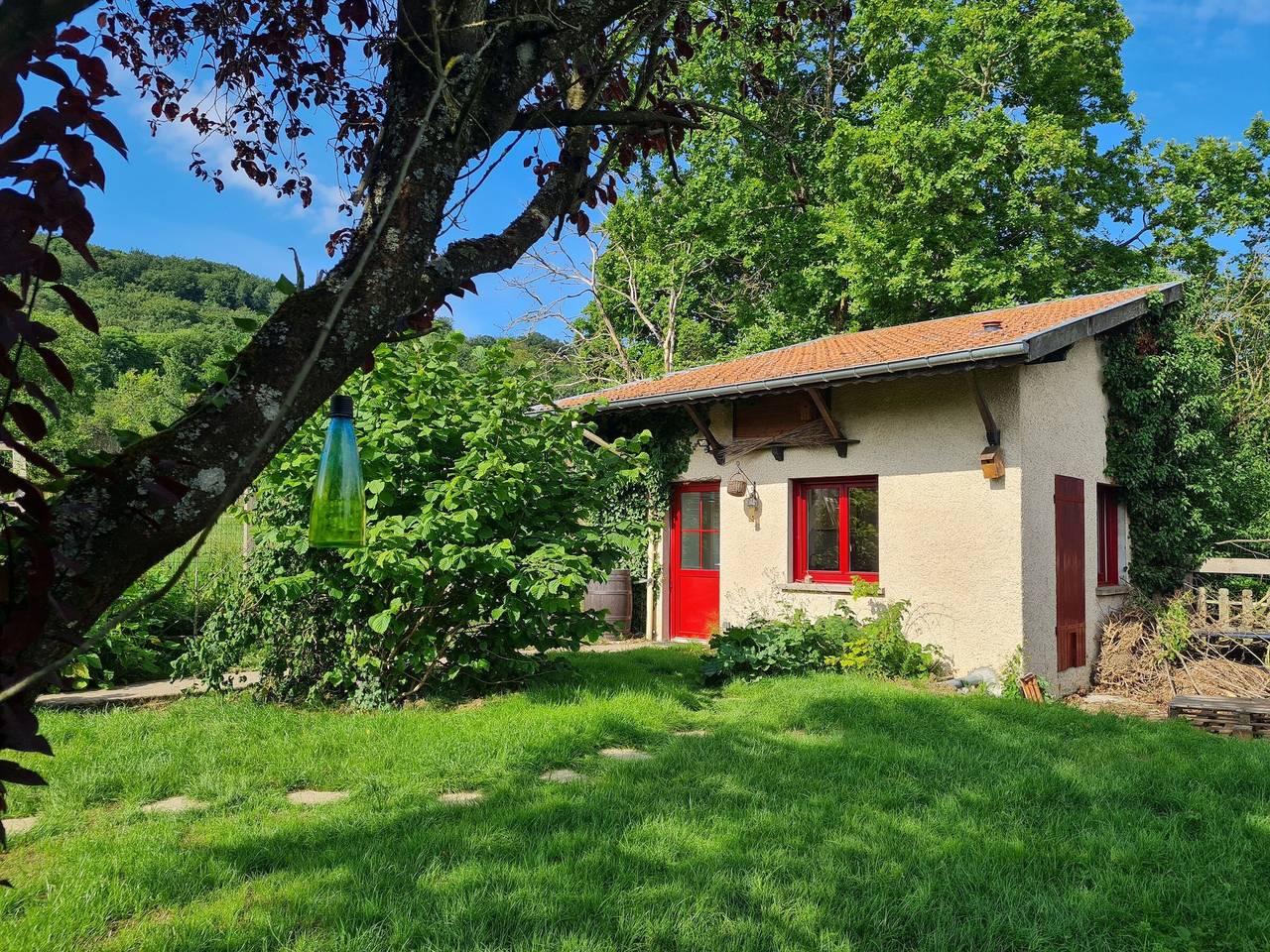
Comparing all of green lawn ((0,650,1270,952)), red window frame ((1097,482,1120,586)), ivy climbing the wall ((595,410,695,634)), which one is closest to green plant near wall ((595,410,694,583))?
ivy climbing the wall ((595,410,695,634))

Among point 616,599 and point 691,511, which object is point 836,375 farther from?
point 616,599

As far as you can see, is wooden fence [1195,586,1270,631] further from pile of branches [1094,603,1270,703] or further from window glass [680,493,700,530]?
window glass [680,493,700,530]

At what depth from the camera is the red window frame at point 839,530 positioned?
927 cm

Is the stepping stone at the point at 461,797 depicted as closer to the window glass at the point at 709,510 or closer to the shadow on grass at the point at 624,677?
the shadow on grass at the point at 624,677

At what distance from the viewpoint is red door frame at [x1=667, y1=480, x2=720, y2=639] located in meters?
10.7

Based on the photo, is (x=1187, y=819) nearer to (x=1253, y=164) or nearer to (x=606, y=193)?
(x=606, y=193)

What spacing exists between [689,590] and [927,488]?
3612mm

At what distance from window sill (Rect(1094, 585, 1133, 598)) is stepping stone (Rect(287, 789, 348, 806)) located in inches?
353

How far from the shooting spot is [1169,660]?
929cm

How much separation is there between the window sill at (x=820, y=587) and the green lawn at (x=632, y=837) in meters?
3.26

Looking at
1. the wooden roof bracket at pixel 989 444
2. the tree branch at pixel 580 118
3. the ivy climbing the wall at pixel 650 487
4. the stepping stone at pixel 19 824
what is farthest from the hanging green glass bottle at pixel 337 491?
the ivy climbing the wall at pixel 650 487

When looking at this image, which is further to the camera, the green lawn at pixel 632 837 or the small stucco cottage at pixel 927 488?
the small stucco cottage at pixel 927 488

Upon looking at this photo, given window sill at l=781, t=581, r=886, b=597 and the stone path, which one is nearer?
the stone path

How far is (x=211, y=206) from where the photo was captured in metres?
3.87
